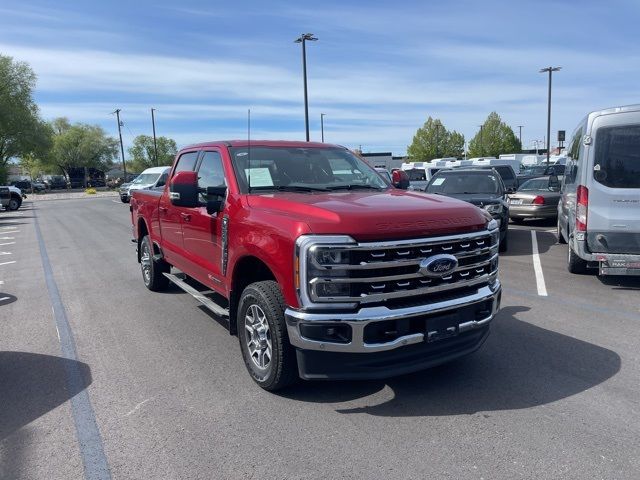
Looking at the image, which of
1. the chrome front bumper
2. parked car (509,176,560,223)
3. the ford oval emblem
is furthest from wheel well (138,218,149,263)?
parked car (509,176,560,223)

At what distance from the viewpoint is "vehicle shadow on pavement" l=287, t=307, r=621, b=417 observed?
12.9 ft

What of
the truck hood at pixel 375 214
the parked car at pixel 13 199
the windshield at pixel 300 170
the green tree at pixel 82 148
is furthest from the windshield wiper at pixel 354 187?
the green tree at pixel 82 148

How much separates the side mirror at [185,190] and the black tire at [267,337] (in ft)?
3.63

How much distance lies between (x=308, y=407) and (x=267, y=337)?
607 millimetres

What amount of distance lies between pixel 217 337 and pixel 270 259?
2037 mm

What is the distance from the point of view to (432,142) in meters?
70.7

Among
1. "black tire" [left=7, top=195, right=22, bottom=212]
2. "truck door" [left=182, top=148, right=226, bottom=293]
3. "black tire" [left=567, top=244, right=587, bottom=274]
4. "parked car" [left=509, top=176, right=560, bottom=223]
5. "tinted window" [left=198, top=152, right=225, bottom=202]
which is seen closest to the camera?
"truck door" [left=182, top=148, right=226, bottom=293]

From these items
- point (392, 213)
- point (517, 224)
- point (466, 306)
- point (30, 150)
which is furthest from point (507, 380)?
point (30, 150)

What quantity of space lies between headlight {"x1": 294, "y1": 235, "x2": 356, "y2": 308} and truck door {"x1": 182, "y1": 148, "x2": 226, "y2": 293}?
1.48 metres

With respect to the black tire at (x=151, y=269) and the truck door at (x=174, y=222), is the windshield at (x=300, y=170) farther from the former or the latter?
the black tire at (x=151, y=269)

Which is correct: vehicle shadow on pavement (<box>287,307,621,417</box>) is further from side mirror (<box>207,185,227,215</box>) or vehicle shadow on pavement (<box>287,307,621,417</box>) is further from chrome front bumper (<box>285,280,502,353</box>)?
side mirror (<box>207,185,227,215</box>)

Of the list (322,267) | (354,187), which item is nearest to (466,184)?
(354,187)

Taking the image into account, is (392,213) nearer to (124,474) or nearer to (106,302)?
(124,474)

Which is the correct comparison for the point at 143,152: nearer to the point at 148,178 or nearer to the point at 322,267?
the point at 148,178
